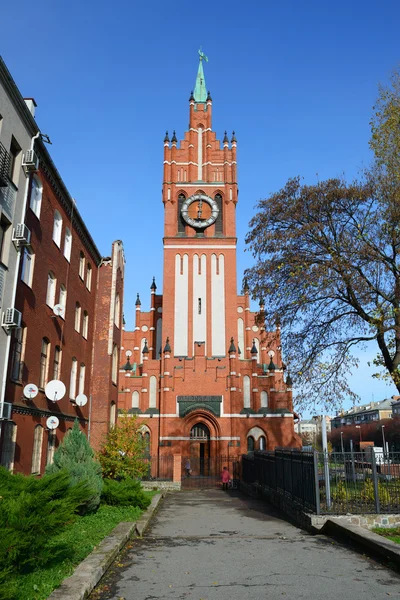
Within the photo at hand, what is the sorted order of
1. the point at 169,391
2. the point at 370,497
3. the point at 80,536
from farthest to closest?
the point at 169,391, the point at 370,497, the point at 80,536

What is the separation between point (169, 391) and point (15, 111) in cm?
2646

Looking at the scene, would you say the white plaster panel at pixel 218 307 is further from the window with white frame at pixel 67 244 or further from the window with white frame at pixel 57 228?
the window with white frame at pixel 57 228

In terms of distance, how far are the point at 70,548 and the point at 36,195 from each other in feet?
44.1

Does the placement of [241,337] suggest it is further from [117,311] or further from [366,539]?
[366,539]

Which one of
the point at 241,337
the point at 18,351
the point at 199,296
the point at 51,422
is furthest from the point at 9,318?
the point at 241,337

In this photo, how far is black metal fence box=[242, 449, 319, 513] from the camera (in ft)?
42.0

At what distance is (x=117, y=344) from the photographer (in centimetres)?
2884

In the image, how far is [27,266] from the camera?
17.1 metres

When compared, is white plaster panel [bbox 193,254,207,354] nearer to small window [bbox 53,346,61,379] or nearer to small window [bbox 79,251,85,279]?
small window [bbox 79,251,85,279]

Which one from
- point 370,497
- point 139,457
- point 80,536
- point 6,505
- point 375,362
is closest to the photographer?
point 6,505

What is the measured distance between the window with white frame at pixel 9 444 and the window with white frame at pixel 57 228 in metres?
7.89

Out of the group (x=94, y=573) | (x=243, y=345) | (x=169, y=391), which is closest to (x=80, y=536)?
(x=94, y=573)

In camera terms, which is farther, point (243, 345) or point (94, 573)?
point (243, 345)

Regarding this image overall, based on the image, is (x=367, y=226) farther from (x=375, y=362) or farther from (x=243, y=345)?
(x=243, y=345)
